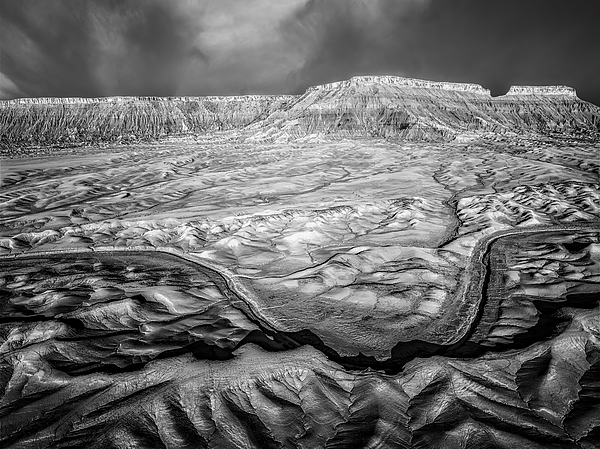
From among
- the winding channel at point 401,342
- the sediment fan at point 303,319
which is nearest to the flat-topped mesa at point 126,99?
the sediment fan at point 303,319

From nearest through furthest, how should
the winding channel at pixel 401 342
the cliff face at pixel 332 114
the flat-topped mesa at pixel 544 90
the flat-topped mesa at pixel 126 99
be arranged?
the winding channel at pixel 401 342 → the cliff face at pixel 332 114 → the flat-topped mesa at pixel 544 90 → the flat-topped mesa at pixel 126 99

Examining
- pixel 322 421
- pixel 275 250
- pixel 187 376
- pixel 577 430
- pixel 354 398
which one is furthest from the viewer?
pixel 275 250

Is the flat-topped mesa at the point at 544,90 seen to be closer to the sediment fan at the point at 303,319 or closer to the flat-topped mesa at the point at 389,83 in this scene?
the flat-topped mesa at the point at 389,83

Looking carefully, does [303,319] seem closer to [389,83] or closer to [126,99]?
[389,83]

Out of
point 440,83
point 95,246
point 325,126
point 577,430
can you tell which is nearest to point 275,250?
point 95,246

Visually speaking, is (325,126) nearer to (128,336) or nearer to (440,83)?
(440,83)

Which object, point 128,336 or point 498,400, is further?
point 128,336

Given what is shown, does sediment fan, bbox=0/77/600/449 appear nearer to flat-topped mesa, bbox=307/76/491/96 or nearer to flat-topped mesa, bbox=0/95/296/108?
flat-topped mesa, bbox=307/76/491/96

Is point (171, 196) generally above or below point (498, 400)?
above
